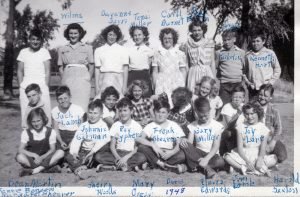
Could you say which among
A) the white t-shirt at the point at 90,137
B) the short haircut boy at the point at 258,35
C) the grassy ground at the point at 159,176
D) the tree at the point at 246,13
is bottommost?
the grassy ground at the point at 159,176

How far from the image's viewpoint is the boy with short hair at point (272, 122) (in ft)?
8.58

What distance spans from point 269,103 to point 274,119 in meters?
0.10

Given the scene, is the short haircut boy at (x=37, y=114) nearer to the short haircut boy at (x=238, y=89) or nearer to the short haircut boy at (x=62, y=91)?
the short haircut boy at (x=62, y=91)

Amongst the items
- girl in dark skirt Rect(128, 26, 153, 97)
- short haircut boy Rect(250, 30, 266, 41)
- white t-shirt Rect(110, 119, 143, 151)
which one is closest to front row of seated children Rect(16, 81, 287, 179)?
white t-shirt Rect(110, 119, 143, 151)

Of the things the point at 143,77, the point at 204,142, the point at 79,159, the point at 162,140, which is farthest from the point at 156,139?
the point at 79,159

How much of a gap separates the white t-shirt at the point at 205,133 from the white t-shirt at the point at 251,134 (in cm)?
14

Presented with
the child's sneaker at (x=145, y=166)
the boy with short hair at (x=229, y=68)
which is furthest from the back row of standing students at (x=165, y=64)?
the child's sneaker at (x=145, y=166)

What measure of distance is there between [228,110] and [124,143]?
0.68m

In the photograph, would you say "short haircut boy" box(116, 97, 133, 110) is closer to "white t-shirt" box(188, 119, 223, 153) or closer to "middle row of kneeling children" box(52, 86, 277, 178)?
"middle row of kneeling children" box(52, 86, 277, 178)

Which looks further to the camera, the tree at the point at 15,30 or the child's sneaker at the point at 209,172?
the tree at the point at 15,30

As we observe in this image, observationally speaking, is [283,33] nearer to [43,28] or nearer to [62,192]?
[43,28]

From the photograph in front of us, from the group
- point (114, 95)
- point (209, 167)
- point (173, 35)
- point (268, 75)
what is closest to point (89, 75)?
point (114, 95)

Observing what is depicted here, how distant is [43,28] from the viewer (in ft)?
8.84

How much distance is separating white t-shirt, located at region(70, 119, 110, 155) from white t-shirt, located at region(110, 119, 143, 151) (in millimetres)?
58
